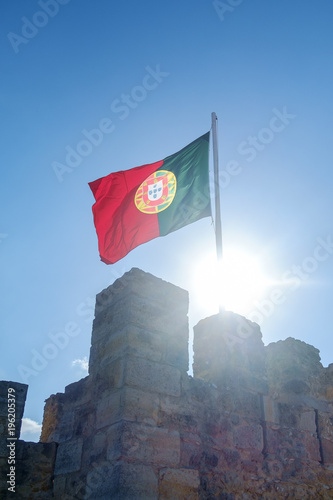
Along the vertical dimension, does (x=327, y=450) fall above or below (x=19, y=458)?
above

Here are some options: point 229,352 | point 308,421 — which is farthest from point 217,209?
point 308,421

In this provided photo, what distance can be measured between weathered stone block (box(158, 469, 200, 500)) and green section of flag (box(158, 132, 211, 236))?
9.46 feet

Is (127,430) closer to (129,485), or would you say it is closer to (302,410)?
(129,485)

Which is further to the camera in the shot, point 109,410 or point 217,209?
point 217,209

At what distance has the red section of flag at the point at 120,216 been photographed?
20.4 ft

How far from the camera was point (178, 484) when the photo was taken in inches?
166

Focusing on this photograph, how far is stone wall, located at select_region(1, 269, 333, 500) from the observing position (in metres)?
4.19

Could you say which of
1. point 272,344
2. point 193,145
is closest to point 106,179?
point 193,145

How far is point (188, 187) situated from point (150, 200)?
1.83 ft

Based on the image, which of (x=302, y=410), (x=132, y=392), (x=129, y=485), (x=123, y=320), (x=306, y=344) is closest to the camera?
(x=129, y=485)

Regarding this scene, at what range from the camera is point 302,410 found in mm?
5703

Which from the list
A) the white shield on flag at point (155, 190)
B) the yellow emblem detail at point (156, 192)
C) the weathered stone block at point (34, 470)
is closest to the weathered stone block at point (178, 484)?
the weathered stone block at point (34, 470)

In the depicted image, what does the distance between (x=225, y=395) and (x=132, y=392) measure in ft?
4.00

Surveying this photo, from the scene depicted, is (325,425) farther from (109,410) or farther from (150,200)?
(150,200)
